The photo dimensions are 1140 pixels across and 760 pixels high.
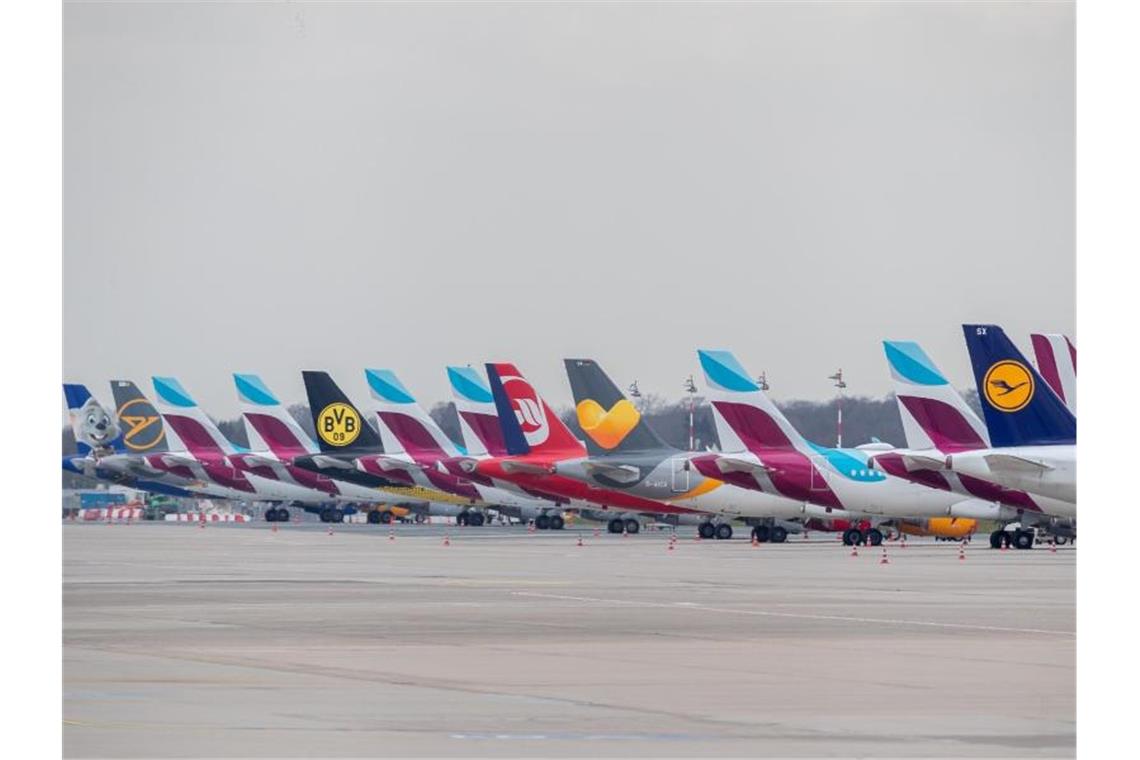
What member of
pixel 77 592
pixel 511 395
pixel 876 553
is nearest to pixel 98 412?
pixel 511 395

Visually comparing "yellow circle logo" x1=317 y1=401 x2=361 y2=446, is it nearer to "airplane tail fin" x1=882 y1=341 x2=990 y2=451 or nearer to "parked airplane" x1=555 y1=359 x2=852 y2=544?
"parked airplane" x1=555 y1=359 x2=852 y2=544

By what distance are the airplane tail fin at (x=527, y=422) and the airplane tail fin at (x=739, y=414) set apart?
1307 centimetres

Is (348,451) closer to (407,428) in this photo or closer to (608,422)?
(407,428)

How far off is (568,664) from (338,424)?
102 meters

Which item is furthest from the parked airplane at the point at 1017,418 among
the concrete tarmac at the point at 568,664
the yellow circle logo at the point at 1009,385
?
the concrete tarmac at the point at 568,664

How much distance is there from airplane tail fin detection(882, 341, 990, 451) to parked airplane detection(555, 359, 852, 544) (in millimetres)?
13378

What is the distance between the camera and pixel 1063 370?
7900cm

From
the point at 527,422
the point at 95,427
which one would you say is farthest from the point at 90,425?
the point at 527,422

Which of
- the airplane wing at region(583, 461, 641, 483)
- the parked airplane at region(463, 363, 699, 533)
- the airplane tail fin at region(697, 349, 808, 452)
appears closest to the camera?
the airplane tail fin at region(697, 349, 808, 452)

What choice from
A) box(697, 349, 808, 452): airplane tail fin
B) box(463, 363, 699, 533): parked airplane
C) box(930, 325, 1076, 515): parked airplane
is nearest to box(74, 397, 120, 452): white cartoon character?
box(463, 363, 699, 533): parked airplane

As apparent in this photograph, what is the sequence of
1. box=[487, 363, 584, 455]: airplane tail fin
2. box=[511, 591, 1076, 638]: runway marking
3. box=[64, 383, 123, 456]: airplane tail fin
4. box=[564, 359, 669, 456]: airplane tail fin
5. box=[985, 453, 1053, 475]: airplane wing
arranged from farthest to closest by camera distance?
1. box=[64, 383, 123, 456]: airplane tail fin
2. box=[487, 363, 584, 455]: airplane tail fin
3. box=[564, 359, 669, 456]: airplane tail fin
4. box=[985, 453, 1053, 475]: airplane wing
5. box=[511, 591, 1076, 638]: runway marking

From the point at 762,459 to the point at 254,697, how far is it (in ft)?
237

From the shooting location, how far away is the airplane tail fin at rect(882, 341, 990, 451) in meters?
80.5

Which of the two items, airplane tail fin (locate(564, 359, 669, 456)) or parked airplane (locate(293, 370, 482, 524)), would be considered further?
parked airplane (locate(293, 370, 482, 524))
